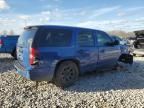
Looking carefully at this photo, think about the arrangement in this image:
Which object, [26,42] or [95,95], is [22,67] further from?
[95,95]

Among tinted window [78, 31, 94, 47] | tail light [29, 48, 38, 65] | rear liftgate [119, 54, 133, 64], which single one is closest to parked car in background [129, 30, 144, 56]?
rear liftgate [119, 54, 133, 64]

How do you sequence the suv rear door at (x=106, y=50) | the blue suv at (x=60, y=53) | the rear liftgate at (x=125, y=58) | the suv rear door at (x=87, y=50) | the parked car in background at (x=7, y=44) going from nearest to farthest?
the blue suv at (x=60, y=53), the suv rear door at (x=87, y=50), the suv rear door at (x=106, y=50), the rear liftgate at (x=125, y=58), the parked car in background at (x=7, y=44)

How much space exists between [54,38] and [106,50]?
2491 millimetres

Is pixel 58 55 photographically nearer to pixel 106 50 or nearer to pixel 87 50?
pixel 87 50

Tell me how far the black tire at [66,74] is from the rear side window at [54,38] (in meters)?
0.68

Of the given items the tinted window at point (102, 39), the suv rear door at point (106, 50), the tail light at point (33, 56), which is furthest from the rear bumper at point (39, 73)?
the tinted window at point (102, 39)

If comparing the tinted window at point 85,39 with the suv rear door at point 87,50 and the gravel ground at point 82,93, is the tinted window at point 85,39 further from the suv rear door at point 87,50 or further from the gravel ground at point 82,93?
the gravel ground at point 82,93

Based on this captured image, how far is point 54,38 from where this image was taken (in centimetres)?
788

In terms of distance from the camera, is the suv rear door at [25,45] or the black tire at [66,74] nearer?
the suv rear door at [25,45]

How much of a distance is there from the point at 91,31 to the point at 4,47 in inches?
302

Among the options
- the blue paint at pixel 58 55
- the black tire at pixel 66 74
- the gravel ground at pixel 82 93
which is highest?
the blue paint at pixel 58 55

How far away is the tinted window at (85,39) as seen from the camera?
28.3 ft

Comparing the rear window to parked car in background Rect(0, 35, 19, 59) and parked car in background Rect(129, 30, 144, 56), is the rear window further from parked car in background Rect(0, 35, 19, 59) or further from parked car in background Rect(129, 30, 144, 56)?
parked car in background Rect(129, 30, 144, 56)

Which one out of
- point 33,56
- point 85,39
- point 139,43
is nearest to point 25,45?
point 33,56
